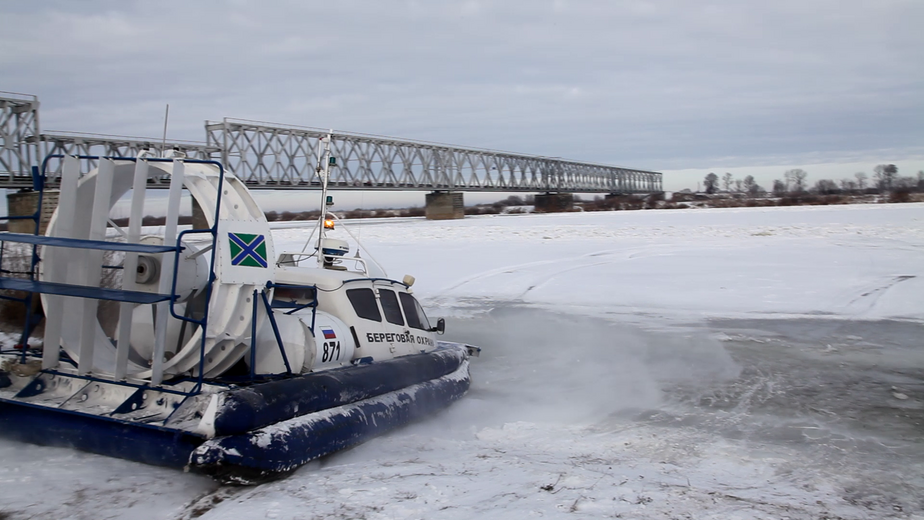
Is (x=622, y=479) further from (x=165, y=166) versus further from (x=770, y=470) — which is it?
Result: (x=165, y=166)

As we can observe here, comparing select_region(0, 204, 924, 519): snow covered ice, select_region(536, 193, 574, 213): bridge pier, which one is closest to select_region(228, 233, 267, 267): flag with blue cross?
select_region(0, 204, 924, 519): snow covered ice

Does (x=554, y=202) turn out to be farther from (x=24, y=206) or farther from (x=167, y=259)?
(x=167, y=259)

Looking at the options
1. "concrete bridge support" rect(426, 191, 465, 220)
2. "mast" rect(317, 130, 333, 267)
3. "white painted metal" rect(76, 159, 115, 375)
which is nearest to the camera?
"white painted metal" rect(76, 159, 115, 375)

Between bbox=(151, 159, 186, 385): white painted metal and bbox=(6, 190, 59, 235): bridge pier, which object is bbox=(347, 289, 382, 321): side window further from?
bbox=(6, 190, 59, 235): bridge pier

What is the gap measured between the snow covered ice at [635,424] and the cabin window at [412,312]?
3.47ft

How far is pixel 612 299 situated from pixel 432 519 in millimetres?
11508

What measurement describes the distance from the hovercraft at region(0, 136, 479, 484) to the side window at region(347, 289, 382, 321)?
49 centimetres

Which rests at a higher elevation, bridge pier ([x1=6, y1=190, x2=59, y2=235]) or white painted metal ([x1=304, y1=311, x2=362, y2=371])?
bridge pier ([x1=6, y1=190, x2=59, y2=235])

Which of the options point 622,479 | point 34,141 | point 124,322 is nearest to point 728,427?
point 622,479

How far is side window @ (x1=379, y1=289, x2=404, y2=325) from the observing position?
24.8 feet

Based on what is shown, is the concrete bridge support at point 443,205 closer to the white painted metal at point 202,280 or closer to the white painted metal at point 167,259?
the white painted metal at point 202,280

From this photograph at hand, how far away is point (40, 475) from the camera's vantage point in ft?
15.9

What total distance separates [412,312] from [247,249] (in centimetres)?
295

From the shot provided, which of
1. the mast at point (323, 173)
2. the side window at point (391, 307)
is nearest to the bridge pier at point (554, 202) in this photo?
the mast at point (323, 173)
